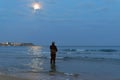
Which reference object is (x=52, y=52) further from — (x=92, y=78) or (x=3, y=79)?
(x=3, y=79)

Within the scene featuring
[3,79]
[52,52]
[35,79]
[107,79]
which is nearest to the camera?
[3,79]

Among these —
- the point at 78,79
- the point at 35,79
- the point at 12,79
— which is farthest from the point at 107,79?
the point at 12,79

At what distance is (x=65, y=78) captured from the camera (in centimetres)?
1738

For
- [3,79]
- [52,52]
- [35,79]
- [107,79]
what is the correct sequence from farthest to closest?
[52,52] → [107,79] → [35,79] → [3,79]

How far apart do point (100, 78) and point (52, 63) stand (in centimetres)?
872

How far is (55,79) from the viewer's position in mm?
16703

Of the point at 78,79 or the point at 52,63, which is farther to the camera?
the point at 52,63

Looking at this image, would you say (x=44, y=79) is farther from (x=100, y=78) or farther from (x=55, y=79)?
(x=100, y=78)

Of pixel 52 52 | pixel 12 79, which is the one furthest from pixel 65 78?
pixel 52 52

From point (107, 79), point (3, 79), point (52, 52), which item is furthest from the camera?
point (52, 52)

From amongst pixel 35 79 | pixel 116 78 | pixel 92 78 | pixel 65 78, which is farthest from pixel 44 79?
pixel 116 78

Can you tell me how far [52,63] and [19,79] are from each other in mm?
10079

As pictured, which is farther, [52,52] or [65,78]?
[52,52]

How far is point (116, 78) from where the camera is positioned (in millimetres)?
17766
